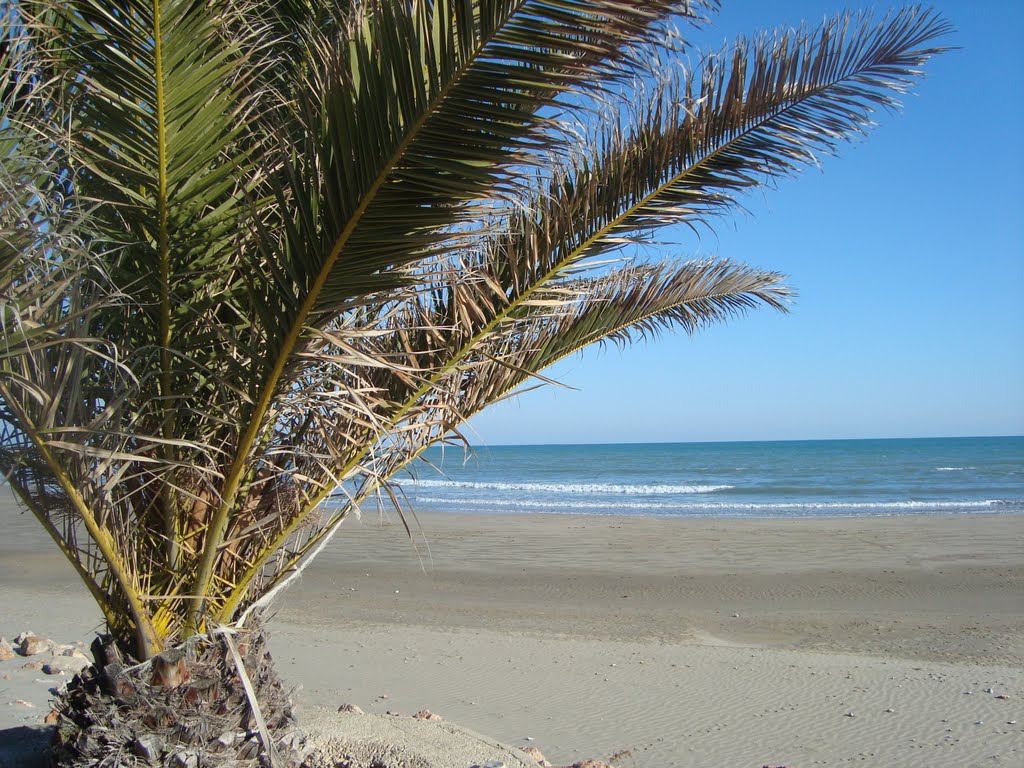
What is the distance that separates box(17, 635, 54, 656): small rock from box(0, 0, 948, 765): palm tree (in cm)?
364

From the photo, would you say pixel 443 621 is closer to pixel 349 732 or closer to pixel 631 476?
pixel 349 732

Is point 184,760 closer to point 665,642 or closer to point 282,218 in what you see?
point 282,218

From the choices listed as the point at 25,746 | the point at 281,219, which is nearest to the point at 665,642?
the point at 25,746

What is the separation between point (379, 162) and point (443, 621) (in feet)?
24.6

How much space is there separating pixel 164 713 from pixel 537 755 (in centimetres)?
235

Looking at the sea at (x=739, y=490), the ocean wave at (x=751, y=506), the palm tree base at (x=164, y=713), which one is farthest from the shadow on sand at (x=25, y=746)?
the ocean wave at (x=751, y=506)

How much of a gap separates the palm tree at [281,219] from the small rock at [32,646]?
364 cm

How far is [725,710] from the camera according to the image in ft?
18.7

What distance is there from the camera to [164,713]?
2.84m

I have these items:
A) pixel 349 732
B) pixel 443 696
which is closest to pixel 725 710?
pixel 443 696

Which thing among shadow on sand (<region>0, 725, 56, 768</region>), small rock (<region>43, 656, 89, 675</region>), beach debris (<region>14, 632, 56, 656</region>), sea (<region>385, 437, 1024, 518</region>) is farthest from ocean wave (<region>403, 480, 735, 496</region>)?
shadow on sand (<region>0, 725, 56, 768</region>)

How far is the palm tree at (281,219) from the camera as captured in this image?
6.58 feet

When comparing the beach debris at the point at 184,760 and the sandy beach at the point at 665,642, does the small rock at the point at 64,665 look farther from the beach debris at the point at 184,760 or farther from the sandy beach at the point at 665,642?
the beach debris at the point at 184,760

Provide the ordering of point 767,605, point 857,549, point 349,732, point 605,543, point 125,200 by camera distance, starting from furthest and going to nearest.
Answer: point 605,543 → point 857,549 → point 767,605 → point 349,732 → point 125,200
